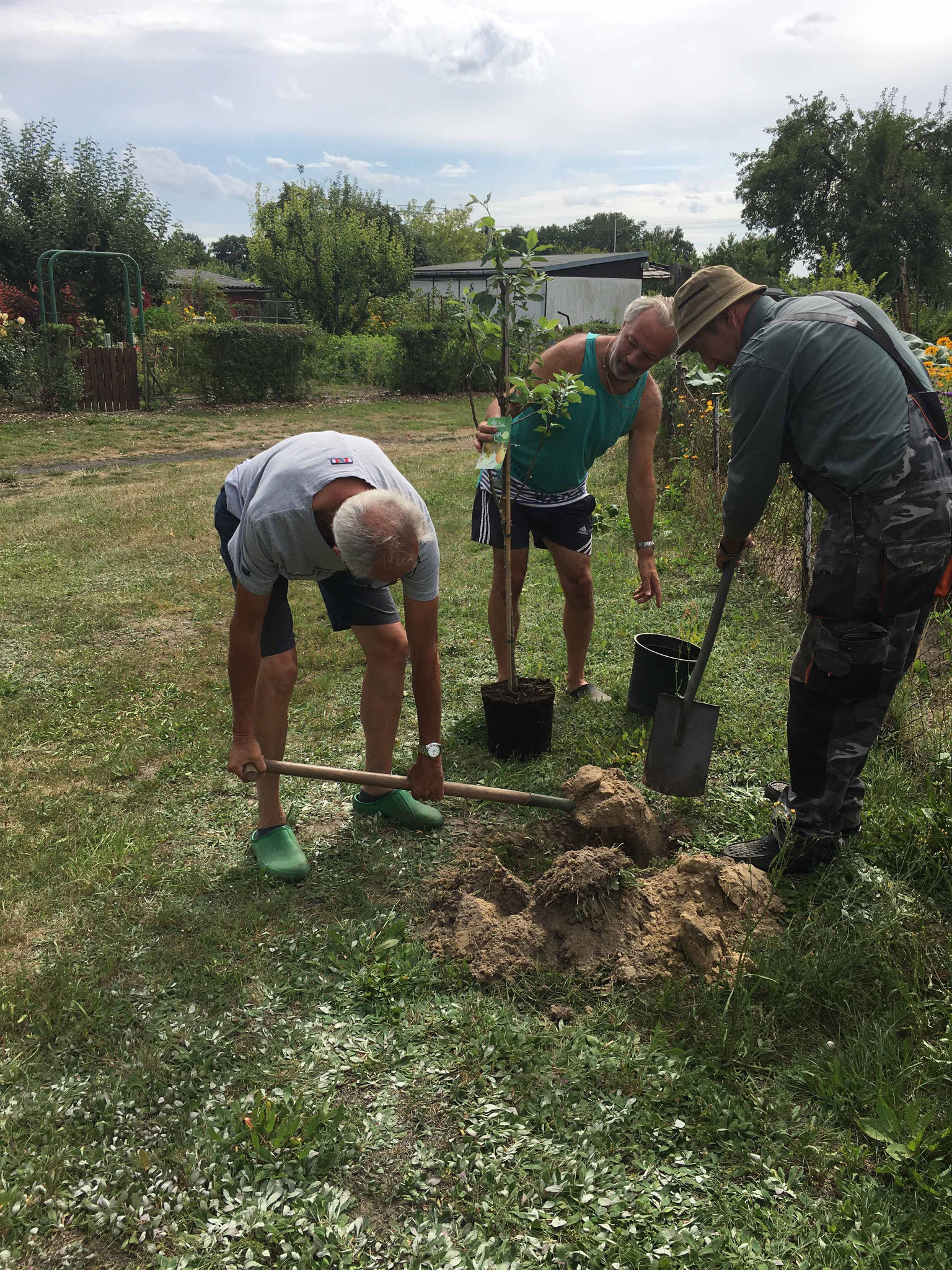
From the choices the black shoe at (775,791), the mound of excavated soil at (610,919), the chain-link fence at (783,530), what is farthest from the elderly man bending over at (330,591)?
the chain-link fence at (783,530)

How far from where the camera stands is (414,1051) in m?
2.18

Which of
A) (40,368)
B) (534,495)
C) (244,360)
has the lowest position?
(534,495)

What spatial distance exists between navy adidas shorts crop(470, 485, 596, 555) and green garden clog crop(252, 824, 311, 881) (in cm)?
152

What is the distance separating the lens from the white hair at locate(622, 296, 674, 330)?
10.4 ft

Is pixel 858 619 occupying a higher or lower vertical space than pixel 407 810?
higher

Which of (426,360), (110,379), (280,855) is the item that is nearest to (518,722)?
(280,855)

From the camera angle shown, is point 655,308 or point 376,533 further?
point 655,308

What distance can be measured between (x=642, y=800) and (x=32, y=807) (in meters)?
2.37

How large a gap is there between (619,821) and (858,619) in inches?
40.5

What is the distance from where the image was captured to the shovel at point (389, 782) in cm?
281

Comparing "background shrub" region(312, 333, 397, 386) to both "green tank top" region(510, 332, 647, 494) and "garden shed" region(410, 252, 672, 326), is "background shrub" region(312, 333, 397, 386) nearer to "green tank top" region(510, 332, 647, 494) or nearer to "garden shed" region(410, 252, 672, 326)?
"garden shed" region(410, 252, 672, 326)

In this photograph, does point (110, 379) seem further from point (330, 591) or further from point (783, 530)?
point (330, 591)

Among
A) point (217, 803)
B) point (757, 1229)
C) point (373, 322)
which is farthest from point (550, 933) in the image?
point (373, 322)

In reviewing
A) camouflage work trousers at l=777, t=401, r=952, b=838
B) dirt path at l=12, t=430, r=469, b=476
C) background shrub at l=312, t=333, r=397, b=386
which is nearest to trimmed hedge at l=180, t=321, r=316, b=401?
background shrub at l=312, t=333, r=397, b=386
